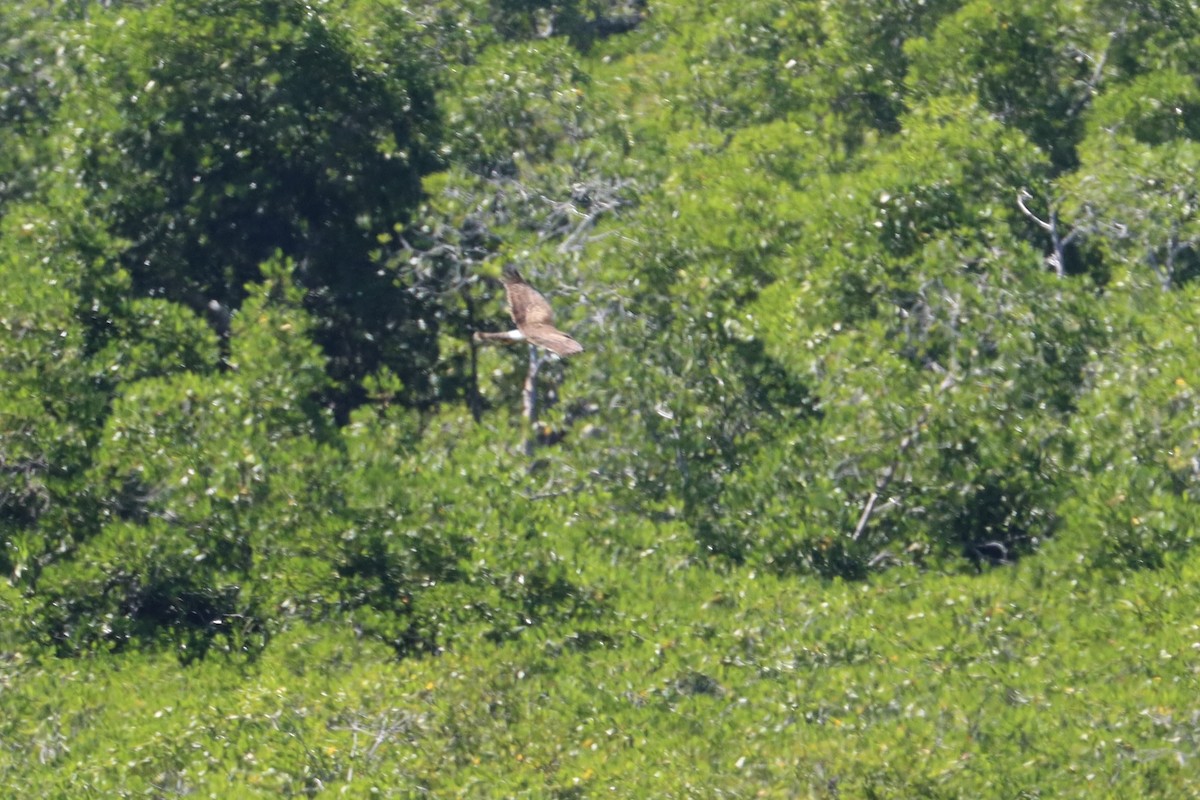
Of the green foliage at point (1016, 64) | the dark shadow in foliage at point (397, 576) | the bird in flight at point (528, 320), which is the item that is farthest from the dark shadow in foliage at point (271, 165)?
the bird in flight at point (528, 320)

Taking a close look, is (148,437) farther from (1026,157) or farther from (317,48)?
(1026,157)

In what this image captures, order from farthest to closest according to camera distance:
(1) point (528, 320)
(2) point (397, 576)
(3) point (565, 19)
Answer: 1. (3) point (565, 19)
2. (2) point (397, 576)
3. (1) point (528, 320)

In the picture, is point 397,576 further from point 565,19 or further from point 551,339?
point 565,19

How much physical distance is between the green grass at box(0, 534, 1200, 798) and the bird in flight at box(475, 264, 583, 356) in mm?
2007

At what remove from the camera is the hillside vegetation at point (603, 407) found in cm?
1105

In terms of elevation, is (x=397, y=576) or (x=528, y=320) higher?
(x=528, y=320)

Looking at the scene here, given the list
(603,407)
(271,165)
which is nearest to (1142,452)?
(603,407)

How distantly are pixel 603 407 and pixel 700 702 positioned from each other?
360 centimetres

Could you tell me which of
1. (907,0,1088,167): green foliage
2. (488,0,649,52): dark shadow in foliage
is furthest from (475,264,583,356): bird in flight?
(488,0,649,52): dark shadow in foliage

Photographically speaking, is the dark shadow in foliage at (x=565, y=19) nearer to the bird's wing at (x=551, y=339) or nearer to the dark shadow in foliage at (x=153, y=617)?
the dark shadow in foliage at (x=153, y=617)

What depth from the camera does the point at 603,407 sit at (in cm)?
1429

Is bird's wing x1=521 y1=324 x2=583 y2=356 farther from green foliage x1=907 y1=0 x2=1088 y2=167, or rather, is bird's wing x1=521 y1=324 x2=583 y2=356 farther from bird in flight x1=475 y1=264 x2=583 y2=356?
green foliage x1=907 y1=0 x2=1088 y2=167

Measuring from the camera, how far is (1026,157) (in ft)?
52.5

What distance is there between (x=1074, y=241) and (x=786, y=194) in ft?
9.09
